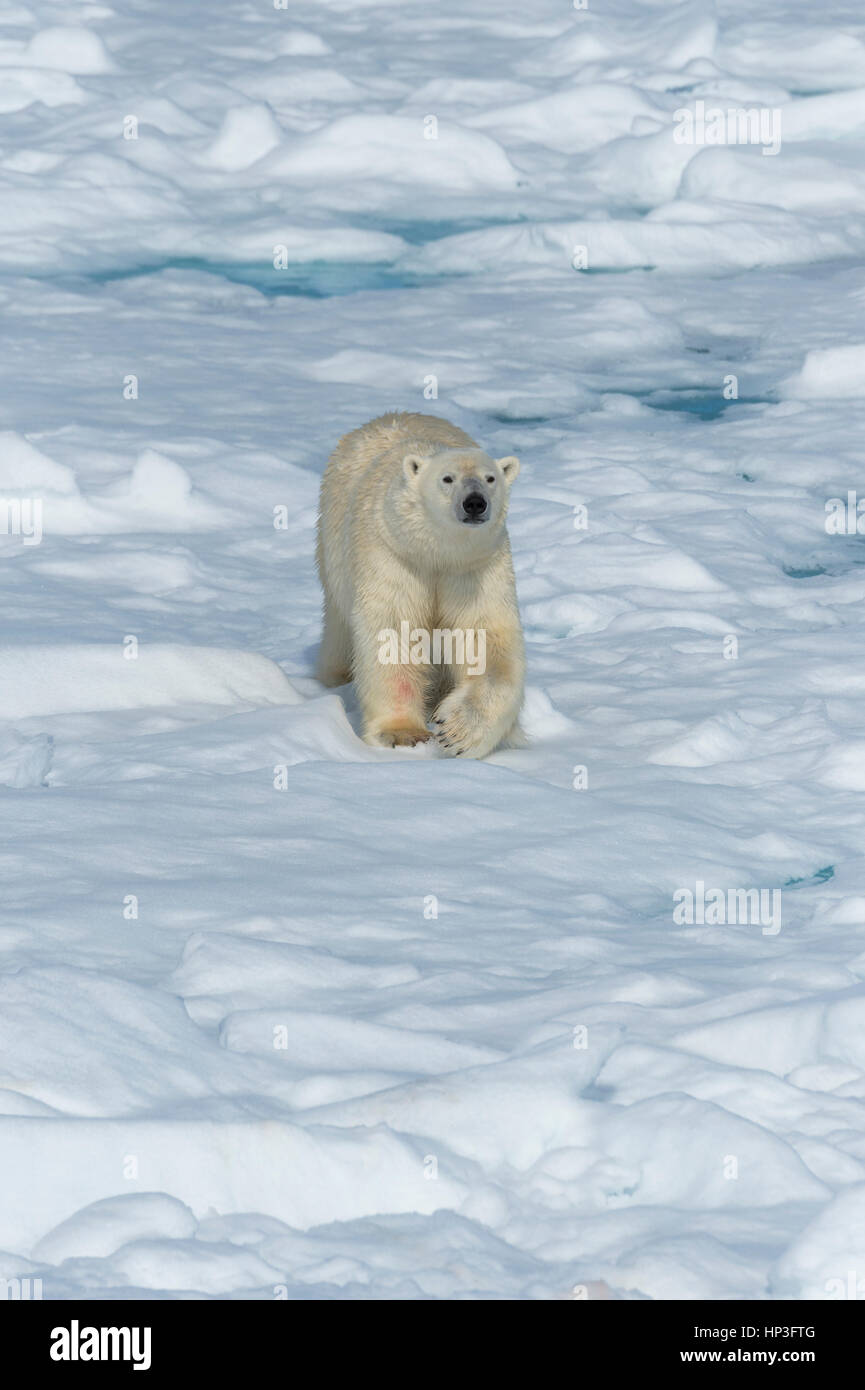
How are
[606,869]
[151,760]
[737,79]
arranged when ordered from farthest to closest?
[737,79] < [151,760] < [606,869]

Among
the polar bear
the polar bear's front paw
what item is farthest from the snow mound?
the polar bear's front paw

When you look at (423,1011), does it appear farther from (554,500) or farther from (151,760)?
(554,500)

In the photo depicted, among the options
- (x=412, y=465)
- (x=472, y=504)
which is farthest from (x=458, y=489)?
(x=412, y=465)

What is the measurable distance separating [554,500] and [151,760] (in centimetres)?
266

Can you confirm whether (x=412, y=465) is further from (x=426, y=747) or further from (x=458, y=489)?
(x=426, y=747)

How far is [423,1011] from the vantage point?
2.92 m

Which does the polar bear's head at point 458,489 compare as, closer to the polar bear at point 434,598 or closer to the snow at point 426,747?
the polar bear at point 434,598

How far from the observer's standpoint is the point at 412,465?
14.4 feet


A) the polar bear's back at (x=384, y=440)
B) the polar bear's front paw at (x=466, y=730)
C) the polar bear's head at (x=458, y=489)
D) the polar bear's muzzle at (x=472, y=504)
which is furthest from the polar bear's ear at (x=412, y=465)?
the polar bear's front paw at (x=466, y=730)

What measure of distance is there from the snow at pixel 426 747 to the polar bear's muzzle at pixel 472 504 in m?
0.58

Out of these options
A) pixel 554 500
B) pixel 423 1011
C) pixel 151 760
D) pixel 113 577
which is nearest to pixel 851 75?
pixel 554 500

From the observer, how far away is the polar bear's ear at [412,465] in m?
4.39

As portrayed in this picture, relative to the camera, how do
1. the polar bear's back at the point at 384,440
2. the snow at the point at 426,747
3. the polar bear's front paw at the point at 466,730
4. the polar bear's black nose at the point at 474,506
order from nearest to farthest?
the snow at the point at 426,747
the polar bear's black nose at the point at 474,506
the polar bear's front paw at the point at 466,730
the polar bear's back at the point at 384,440

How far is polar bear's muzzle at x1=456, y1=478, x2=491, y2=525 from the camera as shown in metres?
4.21
